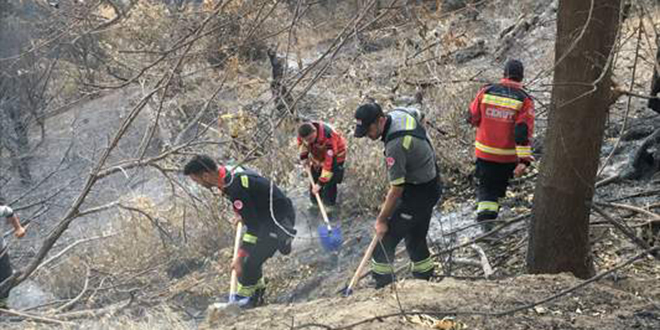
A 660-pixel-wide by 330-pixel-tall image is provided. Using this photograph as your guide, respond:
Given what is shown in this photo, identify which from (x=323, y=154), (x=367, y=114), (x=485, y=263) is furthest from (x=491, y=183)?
(x=323, y=154)

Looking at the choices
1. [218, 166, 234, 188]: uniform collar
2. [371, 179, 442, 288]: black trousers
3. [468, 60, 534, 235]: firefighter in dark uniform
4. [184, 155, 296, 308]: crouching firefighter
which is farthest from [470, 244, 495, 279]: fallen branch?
[218, 166, 234, 188]: uniform collar

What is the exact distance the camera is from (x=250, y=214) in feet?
17.6

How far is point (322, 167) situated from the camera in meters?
7.44

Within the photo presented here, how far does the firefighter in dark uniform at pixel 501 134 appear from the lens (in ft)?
16.8

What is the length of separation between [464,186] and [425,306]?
4218 mm

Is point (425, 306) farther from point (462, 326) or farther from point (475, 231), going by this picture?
point (475, 231)

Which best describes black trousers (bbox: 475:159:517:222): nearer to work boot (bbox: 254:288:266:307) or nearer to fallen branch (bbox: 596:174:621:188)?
fallen branch (bbox: 596:174:621:188)

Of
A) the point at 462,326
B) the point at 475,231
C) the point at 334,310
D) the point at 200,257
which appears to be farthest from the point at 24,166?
the point at 462,326

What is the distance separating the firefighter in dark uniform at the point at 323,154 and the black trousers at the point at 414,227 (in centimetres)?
201

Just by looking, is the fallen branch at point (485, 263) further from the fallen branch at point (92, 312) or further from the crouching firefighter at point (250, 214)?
the fallen branch at point (92, 312)

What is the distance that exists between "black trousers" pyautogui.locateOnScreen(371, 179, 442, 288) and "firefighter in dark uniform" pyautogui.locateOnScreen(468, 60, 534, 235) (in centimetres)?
51

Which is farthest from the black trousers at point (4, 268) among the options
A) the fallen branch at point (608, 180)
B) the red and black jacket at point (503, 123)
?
the fallen branch at point (608, 180)

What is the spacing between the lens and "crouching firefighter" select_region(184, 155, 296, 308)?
518 centimetres

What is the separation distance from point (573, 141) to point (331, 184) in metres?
4.50
